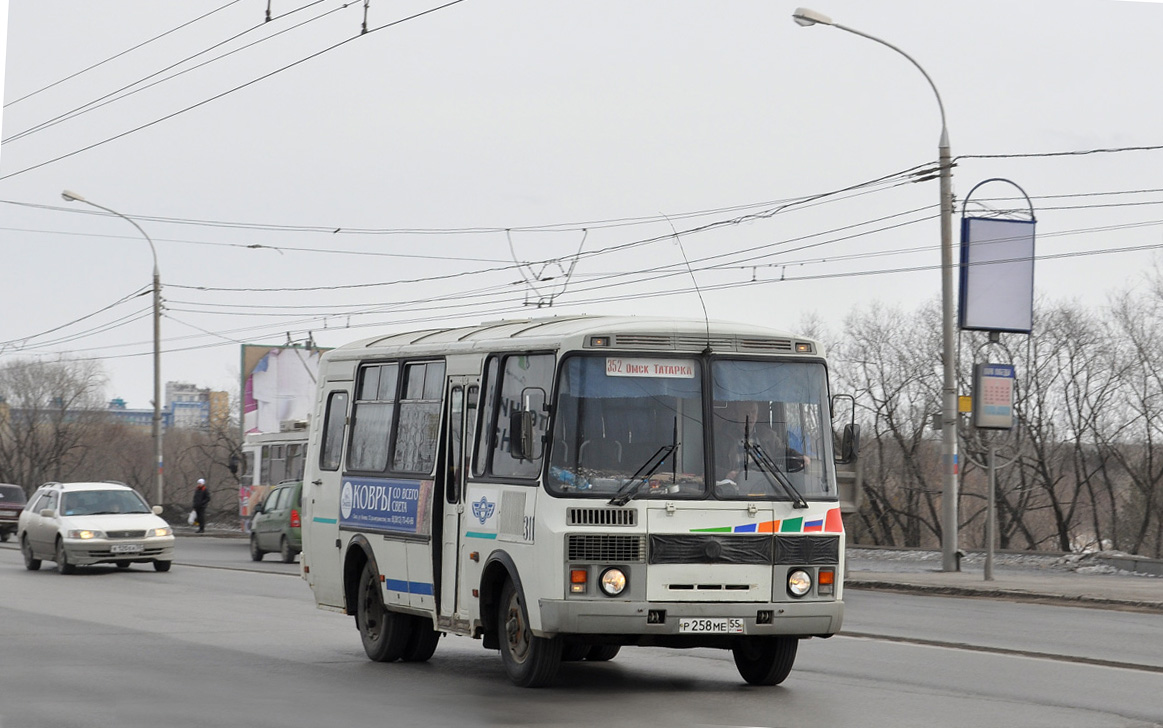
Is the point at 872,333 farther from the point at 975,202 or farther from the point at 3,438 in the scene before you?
the point at 3,438

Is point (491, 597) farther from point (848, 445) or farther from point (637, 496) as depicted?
point (848, 445)

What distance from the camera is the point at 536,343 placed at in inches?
462

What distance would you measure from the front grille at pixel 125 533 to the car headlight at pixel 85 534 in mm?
118

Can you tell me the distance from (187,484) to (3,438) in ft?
36.4

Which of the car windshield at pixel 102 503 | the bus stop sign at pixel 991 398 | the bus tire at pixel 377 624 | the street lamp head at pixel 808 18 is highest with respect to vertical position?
the street lamp head at pixel 808 18

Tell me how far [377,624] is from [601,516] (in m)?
3.71

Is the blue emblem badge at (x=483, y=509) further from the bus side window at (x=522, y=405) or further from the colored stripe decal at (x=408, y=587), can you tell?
the colored stripe decal at (x=408, y=587)

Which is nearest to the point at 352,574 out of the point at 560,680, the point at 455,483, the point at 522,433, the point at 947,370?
the point at 455,483

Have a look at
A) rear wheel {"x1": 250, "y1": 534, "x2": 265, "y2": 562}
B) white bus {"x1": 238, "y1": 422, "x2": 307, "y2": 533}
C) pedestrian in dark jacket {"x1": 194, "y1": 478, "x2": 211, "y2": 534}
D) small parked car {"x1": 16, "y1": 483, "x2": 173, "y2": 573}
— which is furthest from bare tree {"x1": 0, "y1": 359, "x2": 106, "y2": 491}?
A: small parked car {"x1": 16, "y1": 483, "x2": 173, "y2": 573}

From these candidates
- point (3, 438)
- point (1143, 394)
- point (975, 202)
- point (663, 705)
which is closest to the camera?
point (663, 705)

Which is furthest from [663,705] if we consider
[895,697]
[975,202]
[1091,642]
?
[975,202]

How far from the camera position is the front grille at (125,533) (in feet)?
89.5

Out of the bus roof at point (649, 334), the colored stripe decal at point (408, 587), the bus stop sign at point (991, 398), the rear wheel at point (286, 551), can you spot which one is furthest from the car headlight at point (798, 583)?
the rear wheel at point (286, 551)

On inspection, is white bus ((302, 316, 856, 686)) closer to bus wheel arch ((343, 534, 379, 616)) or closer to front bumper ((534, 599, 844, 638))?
front bumper ((534, 599, 844, 638))
